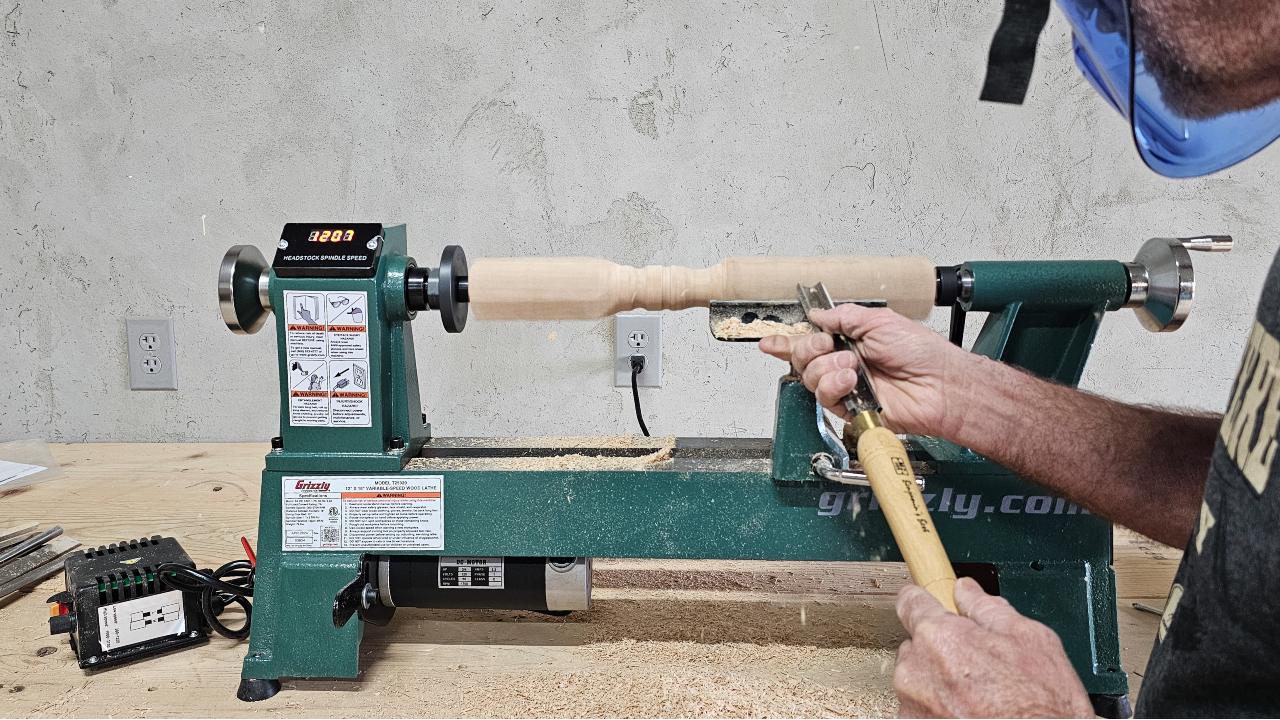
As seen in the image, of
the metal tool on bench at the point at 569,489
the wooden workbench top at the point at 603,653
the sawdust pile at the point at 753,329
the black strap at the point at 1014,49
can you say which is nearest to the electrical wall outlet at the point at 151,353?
the wooden workbench top at the point at 603,653

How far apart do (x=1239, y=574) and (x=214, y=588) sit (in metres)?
0.95

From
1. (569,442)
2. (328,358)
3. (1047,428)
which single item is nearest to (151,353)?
(328,358)

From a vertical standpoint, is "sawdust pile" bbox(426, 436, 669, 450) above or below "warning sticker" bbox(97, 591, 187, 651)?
above

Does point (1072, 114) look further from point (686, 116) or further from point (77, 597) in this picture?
point (77, 597)

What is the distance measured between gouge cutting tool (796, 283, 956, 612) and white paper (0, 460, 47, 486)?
1.33 meters

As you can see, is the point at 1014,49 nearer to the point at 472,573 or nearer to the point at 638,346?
the point at 472,573

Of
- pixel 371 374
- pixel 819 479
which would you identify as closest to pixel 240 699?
pixel 371 374

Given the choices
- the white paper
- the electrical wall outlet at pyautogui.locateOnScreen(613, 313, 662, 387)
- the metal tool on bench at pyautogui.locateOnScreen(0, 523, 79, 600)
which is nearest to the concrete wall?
the electrical wall outlet at pyautogui.locateOnScreen(613, 313, 662, 387)

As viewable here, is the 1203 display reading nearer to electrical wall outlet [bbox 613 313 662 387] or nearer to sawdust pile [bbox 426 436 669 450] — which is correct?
sawdust pile [bbox 426 436 669 450]

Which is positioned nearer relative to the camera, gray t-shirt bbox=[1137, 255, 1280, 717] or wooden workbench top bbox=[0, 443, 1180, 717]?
gray t-shirt bbox=[1137, 255, 1280, 717]

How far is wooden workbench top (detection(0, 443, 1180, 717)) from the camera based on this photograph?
815mm

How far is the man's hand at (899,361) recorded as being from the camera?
2.56 feet

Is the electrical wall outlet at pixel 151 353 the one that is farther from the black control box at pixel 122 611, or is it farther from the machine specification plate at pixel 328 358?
the machine specification plate at pixel 328 358

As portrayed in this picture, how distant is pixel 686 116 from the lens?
4.56 ft
